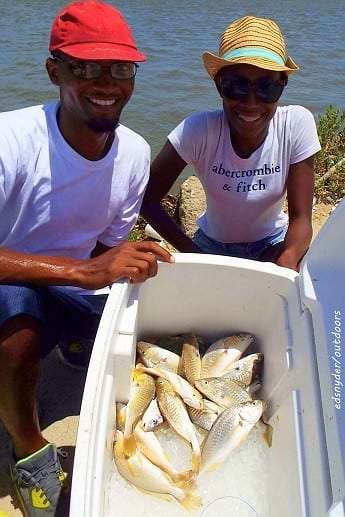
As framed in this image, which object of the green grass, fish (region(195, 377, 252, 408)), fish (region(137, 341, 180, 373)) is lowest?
the green grass

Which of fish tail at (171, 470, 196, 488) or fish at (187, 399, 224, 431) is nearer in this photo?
fish tail at (171, 470, 196, 488)

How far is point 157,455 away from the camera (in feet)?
6.39

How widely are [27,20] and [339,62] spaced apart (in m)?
6.65

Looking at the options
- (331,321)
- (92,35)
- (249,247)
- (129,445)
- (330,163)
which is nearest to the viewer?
(331,321)

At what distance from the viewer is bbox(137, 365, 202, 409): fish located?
2125 mm

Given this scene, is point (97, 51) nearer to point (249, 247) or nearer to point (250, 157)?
point (250, 157)

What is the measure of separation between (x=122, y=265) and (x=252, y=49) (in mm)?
1129

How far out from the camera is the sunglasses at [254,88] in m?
2.41

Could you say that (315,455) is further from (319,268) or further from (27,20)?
(27,20)

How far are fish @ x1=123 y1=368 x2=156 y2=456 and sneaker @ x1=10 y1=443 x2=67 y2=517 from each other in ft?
1.32

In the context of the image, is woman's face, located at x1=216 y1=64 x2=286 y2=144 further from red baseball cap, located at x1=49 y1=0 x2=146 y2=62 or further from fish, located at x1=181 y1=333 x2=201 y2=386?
fish, located at x1=181 y1=333 x2=201 y2=386

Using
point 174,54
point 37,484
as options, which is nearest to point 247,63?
point 37,484

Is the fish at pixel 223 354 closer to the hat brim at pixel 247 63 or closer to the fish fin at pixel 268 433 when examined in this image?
the fish fin at pixel 268 433

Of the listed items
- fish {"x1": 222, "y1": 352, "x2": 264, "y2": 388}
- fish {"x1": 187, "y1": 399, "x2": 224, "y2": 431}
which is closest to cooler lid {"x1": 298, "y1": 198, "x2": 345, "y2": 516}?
fish {"x1": 222, "y1": 352, "x2": 264, "y2": 388}
